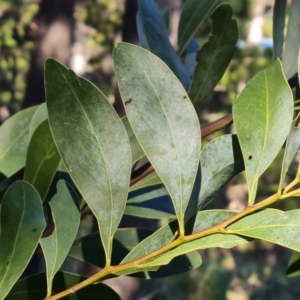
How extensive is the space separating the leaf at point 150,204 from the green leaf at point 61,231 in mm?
117

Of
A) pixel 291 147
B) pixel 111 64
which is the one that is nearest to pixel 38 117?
pixel 291 147

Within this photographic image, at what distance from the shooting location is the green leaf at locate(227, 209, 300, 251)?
0.35m

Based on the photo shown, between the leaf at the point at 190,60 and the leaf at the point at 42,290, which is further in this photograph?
the leaf at the point at 190,60

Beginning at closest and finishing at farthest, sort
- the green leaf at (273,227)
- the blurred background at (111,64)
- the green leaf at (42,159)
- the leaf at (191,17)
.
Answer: the green leaf at (273,227)
the green leaf at (42,159)
the leaf at (191,17)
the blurred background at (111,64)

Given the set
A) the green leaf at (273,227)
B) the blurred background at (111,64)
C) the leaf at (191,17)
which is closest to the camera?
the green leaf at (273,227)

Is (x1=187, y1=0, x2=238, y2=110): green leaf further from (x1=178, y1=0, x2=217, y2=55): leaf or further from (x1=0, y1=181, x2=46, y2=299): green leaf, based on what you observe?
(x1=0, y1=181, x2=46, y2=299): green leaf

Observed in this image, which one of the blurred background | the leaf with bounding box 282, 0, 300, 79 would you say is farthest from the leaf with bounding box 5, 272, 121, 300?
the blurred background

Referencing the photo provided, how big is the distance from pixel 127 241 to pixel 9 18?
9.10 ft

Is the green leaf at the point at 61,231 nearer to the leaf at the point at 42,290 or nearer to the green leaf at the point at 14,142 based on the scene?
the leaf at the point at 42,290

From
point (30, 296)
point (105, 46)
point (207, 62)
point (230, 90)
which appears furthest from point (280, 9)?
point (105, 46)

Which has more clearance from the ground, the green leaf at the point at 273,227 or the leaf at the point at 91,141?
the leaf at the point at 91,141

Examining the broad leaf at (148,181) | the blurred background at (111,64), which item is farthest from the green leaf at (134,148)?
the blurred background at (111,64)

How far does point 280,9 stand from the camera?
541 millimetres

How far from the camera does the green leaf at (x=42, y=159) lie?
1.50ft
